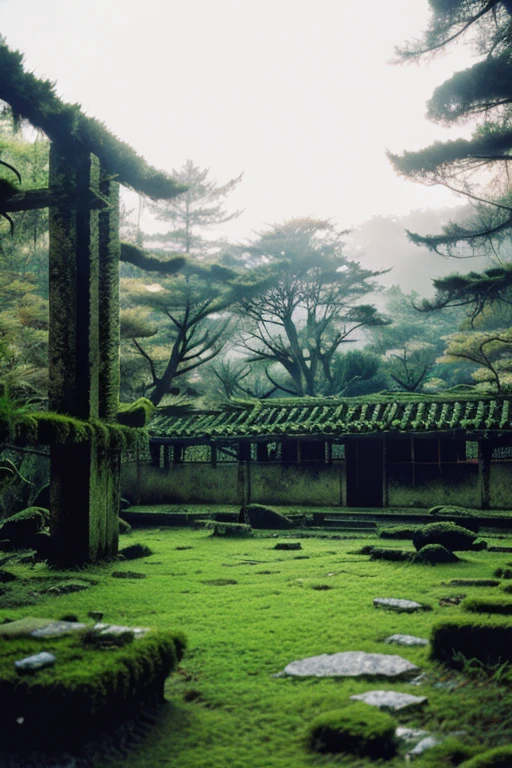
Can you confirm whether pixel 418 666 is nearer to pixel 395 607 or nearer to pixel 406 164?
pixel 395 607

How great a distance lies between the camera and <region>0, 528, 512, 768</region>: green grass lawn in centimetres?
395

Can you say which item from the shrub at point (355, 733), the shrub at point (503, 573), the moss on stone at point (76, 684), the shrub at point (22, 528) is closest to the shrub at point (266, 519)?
the shrub at point (22, 528)

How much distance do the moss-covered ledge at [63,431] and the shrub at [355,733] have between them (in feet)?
21.0

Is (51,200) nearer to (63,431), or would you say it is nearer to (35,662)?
(63,431)

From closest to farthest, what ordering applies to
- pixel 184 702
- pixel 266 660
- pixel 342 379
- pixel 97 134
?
pixel 184 702, pixel 266 660, pixel 97 134, pixel 342 379

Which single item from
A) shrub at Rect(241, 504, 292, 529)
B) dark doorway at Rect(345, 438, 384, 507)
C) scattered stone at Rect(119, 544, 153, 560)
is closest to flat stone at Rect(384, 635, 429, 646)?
scattered stone at Rect(119, 544, 153, 560)

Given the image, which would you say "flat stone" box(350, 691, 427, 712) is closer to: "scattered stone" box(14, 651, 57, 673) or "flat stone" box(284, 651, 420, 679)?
"flat stone" box(284, 651, 420, 679)

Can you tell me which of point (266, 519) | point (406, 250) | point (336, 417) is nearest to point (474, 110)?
point (336, 417)

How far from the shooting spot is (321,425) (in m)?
18.3

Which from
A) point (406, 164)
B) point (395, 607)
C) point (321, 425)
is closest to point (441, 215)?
point (406, 164)

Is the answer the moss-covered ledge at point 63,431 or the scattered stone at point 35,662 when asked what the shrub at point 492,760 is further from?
the moss-covered ledge at point 63,431

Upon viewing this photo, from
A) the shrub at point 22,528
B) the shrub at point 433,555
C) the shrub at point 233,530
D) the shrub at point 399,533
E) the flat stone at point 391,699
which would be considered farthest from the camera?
the shrub at point 233,530

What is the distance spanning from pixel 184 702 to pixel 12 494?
53.0 ft

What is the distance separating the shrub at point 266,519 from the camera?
17.0m
